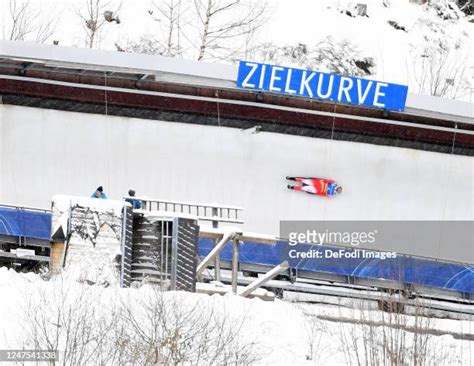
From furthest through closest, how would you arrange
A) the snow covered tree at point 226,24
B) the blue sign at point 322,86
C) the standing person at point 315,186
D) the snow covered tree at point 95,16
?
the snow covered tree at point 226,24 → the snow covered tree at point 95,16 → the standing person at point 315,186 → the blue sign at point 322,86

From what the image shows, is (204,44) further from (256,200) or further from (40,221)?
(40,221)

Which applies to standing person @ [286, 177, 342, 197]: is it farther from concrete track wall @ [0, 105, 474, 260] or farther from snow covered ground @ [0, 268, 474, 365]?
snow covered ground @ [0, 268, 474, 365]

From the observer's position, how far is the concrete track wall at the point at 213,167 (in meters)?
28.8

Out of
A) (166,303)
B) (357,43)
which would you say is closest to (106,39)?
(357,43)

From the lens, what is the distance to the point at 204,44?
41.4m

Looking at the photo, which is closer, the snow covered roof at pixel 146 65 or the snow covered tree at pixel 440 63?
the snow covered roof at pixel 146 65

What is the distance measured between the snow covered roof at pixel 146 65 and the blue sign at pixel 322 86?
1.16ft

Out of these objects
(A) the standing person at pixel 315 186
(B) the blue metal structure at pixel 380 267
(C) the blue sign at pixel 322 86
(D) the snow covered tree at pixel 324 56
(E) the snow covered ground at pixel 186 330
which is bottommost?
(B) the blue metal structure at pixel 380 267

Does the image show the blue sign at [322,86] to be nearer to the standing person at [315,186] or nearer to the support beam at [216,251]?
the standing person at [315,186]

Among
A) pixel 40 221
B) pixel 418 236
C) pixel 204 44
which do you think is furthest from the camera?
pixel 204 44

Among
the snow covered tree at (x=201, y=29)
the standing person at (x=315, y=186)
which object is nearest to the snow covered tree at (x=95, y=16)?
the snow covered tree at (x=201, y=29)

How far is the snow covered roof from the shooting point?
26.6 metres

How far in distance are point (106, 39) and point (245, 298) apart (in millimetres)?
25031

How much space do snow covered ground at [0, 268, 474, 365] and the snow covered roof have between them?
338 inches
